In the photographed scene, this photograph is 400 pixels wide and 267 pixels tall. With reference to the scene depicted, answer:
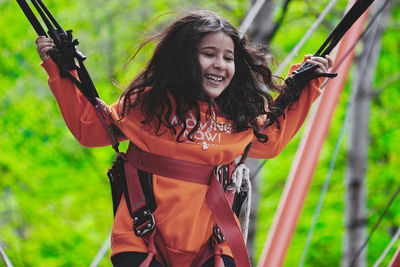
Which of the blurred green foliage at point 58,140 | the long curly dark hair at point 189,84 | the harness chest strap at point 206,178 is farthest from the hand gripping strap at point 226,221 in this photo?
the blurred green foliage at point 58,140

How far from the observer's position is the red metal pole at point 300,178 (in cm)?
268

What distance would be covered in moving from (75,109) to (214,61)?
46cm

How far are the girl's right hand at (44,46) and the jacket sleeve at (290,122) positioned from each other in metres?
0.76

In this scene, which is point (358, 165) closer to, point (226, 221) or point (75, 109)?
point (226, 221)

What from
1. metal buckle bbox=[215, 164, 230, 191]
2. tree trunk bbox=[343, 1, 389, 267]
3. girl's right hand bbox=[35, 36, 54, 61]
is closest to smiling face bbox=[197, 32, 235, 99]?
metal buckle bbox=[215, 164, 230, 191]

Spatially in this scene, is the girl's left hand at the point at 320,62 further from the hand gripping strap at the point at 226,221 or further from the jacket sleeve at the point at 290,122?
the hand gripping strap at the point at 226,221

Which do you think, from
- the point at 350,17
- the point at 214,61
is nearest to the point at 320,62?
the point at 350,17

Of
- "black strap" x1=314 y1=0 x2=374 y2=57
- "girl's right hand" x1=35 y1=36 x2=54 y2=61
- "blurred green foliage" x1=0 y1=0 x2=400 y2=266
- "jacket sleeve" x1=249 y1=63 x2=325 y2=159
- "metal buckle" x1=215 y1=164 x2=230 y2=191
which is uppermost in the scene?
"black strap" x1=314 y1=0 x2=374 y2=57

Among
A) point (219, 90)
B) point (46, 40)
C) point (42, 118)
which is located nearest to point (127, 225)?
point (219, 90)

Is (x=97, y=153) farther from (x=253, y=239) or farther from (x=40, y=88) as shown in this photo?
(x=253, y=239)

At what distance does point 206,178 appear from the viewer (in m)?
1.76

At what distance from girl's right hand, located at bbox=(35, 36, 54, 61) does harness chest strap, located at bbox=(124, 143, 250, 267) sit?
1.28 ft

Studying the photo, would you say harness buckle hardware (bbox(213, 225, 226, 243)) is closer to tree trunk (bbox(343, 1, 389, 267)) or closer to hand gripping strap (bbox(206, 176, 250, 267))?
hand gripping strap (bbox(206, 176, 250, 267))

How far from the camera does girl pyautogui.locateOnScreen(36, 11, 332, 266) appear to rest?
1.71 metres
